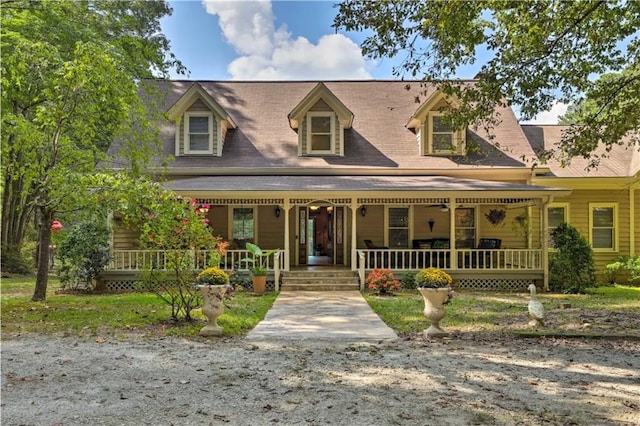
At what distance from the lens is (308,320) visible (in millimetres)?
8445

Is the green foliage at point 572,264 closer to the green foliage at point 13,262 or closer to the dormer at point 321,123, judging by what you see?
the dormer at point 321,123

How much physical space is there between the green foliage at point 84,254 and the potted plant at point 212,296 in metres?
6.91

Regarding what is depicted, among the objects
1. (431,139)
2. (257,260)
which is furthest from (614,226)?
(257,260)

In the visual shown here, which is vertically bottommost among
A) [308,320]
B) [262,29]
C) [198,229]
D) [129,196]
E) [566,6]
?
[308,320]

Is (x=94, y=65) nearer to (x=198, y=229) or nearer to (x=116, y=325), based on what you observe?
(x=198, y=229)

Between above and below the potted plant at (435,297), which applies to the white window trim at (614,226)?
above

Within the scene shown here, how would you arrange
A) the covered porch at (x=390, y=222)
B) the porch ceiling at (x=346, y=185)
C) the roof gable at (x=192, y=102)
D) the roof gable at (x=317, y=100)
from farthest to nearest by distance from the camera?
the roof gable at (x=317, y=100) → the roof gable at (x=192, y=102) → the covered porch at (x=390, y=222) → the porch ceiling at (x=346, y=185)

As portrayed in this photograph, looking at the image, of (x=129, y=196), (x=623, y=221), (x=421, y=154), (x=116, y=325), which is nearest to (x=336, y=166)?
(x=421, y=154)

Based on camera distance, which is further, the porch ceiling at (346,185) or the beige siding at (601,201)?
the beige siding at (601,201)

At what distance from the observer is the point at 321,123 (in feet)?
52.5

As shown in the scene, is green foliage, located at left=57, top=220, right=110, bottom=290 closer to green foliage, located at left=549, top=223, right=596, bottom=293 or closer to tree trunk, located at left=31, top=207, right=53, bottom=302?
tree trunk, located at left=31, top=207, right=53, bottom=302

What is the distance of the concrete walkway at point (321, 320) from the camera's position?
720cm

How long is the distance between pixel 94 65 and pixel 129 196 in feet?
9.63

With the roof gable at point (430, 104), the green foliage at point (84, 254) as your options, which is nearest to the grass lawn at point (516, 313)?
the roof gable at point (430, 104)
